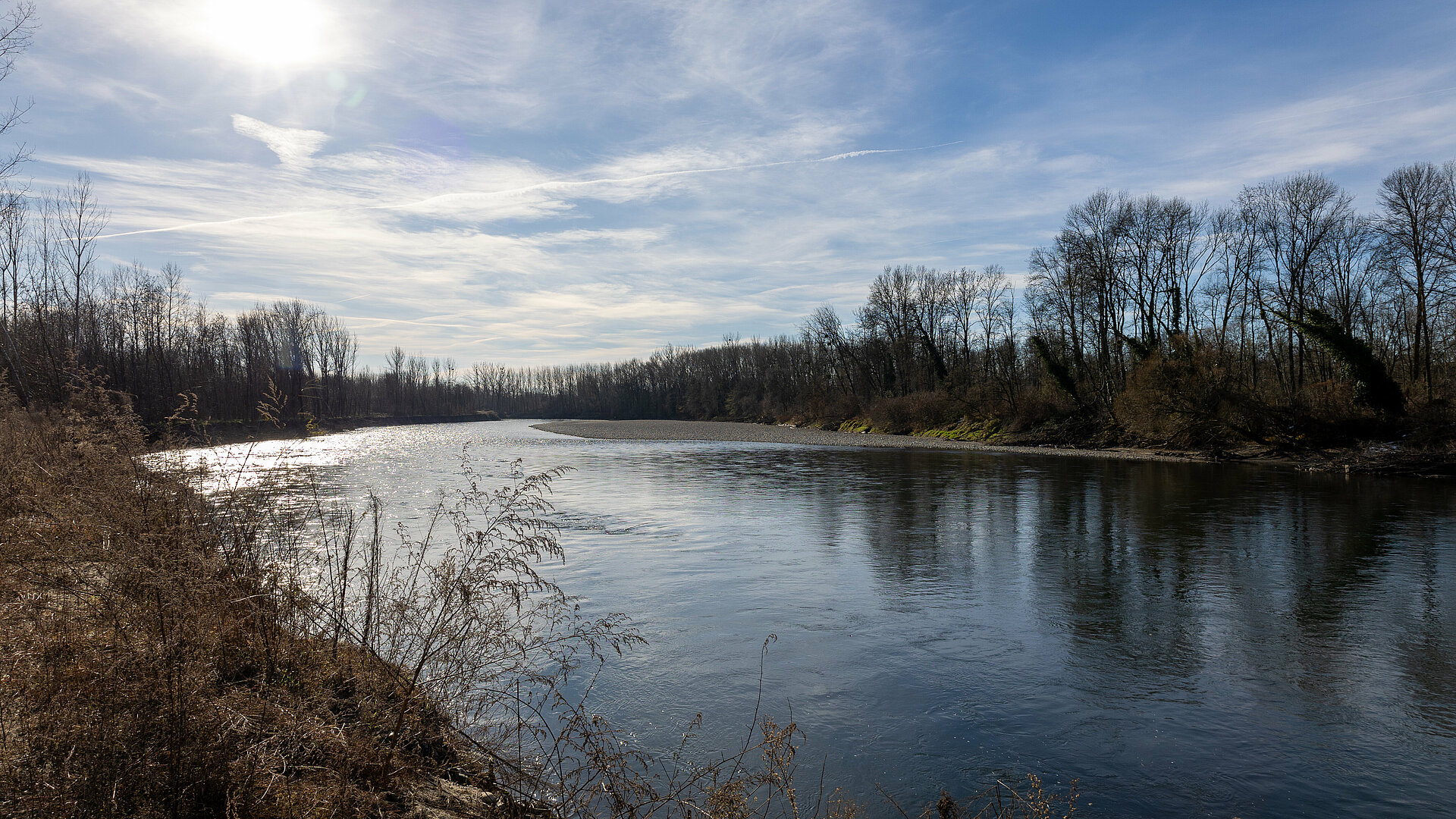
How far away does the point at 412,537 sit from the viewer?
46.8 ft

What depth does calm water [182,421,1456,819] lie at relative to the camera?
6.04m

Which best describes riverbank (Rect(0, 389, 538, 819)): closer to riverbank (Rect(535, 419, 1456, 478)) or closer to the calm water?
Result: the calm water

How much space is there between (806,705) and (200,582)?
5.28 m

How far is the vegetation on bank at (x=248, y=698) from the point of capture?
12.1 feet

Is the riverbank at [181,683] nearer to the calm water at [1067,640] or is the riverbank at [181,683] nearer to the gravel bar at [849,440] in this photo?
the calm water at [1067,640]

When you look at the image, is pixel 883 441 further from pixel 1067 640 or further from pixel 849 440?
pixel 1067 640

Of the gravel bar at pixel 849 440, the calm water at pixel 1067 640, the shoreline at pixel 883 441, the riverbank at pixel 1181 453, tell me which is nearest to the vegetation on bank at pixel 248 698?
the calm water at pixel 1067 640

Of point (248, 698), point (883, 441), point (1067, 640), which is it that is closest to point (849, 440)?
point (883, 441)

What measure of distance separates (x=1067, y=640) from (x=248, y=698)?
8704mm

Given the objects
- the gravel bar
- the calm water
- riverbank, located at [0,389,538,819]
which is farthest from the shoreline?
riverbank, located at [0,389,538,819]

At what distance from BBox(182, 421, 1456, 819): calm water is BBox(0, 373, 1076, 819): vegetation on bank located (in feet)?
2.67

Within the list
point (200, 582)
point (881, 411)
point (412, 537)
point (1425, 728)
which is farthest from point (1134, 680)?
point (881, 411)

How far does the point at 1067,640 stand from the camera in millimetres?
9078

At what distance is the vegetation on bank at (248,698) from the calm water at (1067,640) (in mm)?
813
